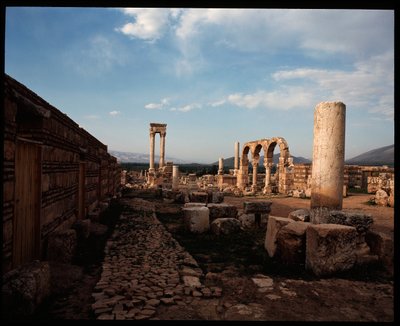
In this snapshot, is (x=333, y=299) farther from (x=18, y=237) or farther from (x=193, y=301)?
(x=18, y=237)

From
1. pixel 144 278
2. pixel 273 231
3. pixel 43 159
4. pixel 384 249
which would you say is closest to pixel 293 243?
pixel 273 231

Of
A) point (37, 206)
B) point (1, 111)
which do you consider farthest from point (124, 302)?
point (1, 111)

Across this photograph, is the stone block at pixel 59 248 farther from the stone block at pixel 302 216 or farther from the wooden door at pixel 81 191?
the stone block at pixel 302 216

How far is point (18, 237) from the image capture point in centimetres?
411

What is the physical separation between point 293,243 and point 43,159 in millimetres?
4610

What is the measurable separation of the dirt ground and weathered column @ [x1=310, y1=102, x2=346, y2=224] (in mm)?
2098

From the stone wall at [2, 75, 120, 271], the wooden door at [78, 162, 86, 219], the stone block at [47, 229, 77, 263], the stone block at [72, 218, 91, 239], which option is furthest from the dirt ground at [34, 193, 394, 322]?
the wooden door at [78, 162, 86, 219]

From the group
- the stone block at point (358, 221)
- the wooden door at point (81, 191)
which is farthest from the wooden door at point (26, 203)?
the stone block at point (358, 221)

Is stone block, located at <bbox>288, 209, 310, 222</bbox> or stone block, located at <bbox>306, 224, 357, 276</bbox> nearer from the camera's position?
stone block, located at <bbox>306, 224, 357, 276</bbox>

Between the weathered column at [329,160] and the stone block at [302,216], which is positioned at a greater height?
the weathered column at [329,160]

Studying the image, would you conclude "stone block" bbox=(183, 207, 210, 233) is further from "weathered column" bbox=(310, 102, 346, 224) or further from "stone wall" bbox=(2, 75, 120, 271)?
"stone wall" bbox=(2, 75, 120, 271)

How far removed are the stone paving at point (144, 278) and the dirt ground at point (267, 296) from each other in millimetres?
144

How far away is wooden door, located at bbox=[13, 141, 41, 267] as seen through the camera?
13.4 feet

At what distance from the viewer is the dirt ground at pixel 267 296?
11.5 ft
